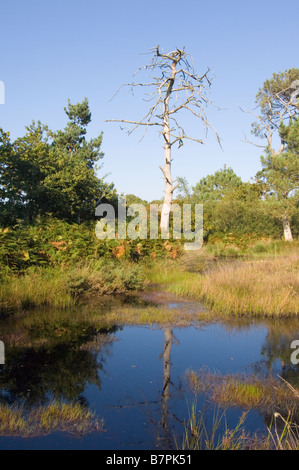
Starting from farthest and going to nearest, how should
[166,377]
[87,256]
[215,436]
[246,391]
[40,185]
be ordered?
[40,185], [87,256], [166,377], [246,391], [215,436]

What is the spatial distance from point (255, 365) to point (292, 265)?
21.1ft

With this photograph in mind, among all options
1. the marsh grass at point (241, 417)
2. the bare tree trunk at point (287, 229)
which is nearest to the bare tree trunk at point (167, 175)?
the bare tree trunk at point (287, 229)

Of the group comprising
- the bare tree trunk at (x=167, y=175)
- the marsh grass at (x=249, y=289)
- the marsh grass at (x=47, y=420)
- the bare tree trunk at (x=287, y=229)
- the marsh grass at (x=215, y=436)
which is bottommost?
the marsh grass at (x=215, y=436)

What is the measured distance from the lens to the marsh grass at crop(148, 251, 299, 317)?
867cm

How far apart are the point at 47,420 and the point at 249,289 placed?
6446 millimetres

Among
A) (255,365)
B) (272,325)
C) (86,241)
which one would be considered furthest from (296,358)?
(86,241)

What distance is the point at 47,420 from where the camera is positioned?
3900 mm

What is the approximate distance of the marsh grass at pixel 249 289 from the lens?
28.5 ft

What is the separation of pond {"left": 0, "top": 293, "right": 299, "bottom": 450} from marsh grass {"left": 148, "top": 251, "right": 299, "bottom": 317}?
1.87ft

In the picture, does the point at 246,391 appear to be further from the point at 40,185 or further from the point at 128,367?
the point at 40,185

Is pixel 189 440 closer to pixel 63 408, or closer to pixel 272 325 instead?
pixel 63 408

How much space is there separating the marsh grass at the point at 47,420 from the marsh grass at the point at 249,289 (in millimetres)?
5160

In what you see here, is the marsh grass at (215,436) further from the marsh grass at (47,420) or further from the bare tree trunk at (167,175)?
the bare tree trunk at (167,175)

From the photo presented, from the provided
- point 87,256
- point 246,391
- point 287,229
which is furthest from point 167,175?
point 246,391
